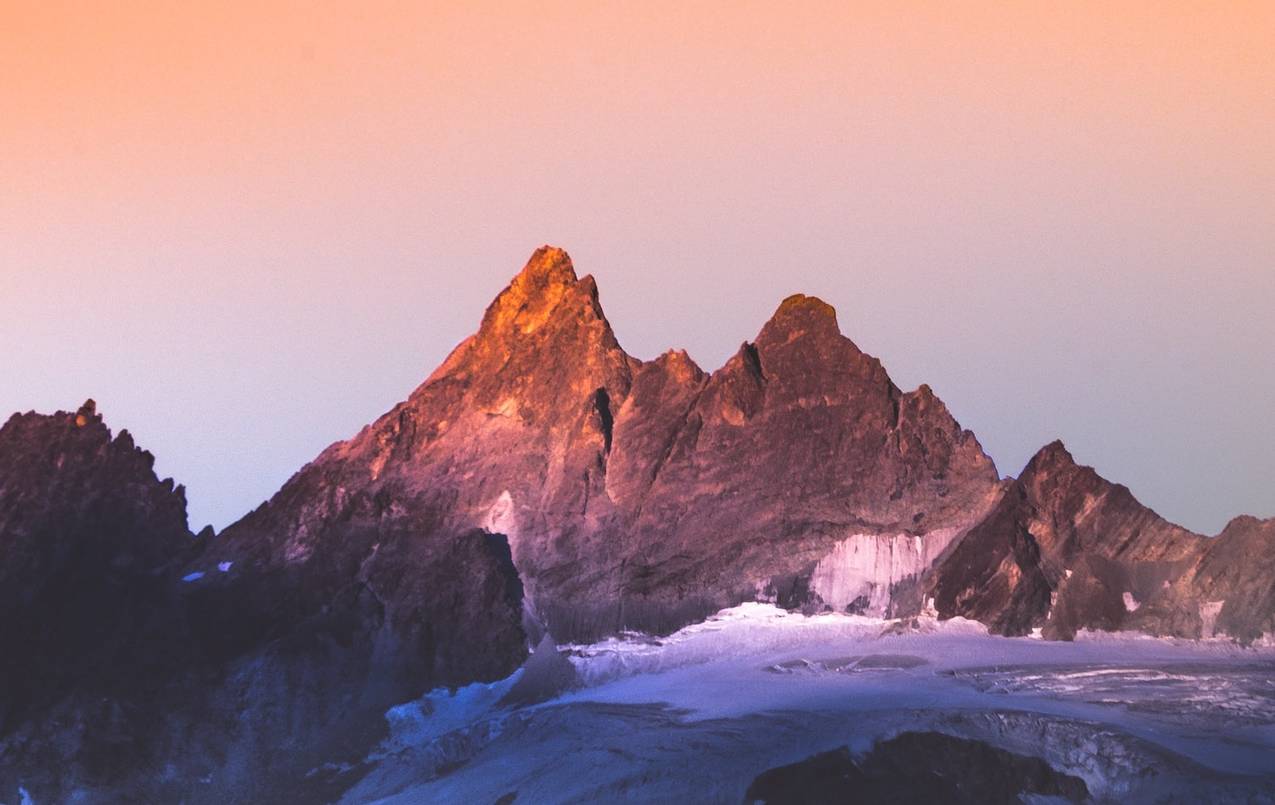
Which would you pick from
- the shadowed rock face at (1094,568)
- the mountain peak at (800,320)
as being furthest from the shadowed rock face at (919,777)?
the mountain peak at (800,320)

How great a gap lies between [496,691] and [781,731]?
16.4 meters

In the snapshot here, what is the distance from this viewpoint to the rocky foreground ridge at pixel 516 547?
113 metres

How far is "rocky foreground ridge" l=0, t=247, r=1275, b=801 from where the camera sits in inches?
4439

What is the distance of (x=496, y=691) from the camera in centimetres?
11588

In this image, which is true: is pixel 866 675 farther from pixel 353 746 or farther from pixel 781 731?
pixel 353 746

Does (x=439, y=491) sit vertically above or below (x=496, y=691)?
above

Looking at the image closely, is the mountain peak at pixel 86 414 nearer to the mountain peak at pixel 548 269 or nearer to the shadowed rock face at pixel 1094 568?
the mountain peak at pixel 548 269

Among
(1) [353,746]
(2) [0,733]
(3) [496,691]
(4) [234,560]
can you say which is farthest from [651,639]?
(2) [0,733]

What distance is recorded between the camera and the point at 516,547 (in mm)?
121500

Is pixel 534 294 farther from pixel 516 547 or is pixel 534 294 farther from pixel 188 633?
pixel 188 633

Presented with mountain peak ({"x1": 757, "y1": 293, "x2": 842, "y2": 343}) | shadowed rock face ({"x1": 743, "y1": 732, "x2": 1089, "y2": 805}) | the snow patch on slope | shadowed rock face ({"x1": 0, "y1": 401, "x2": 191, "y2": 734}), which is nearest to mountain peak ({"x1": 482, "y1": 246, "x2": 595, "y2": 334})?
mountain peak ({"x1": 757, "y1": 293, "x2": 842, "y2": 343})

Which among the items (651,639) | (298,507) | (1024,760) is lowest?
(1024,760)

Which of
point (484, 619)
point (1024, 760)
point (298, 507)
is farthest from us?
point (298, 507)

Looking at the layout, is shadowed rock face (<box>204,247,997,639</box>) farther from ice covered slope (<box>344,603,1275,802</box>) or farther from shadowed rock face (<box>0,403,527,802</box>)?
ice covered slope (<box>344,603,1275,802</box>)
